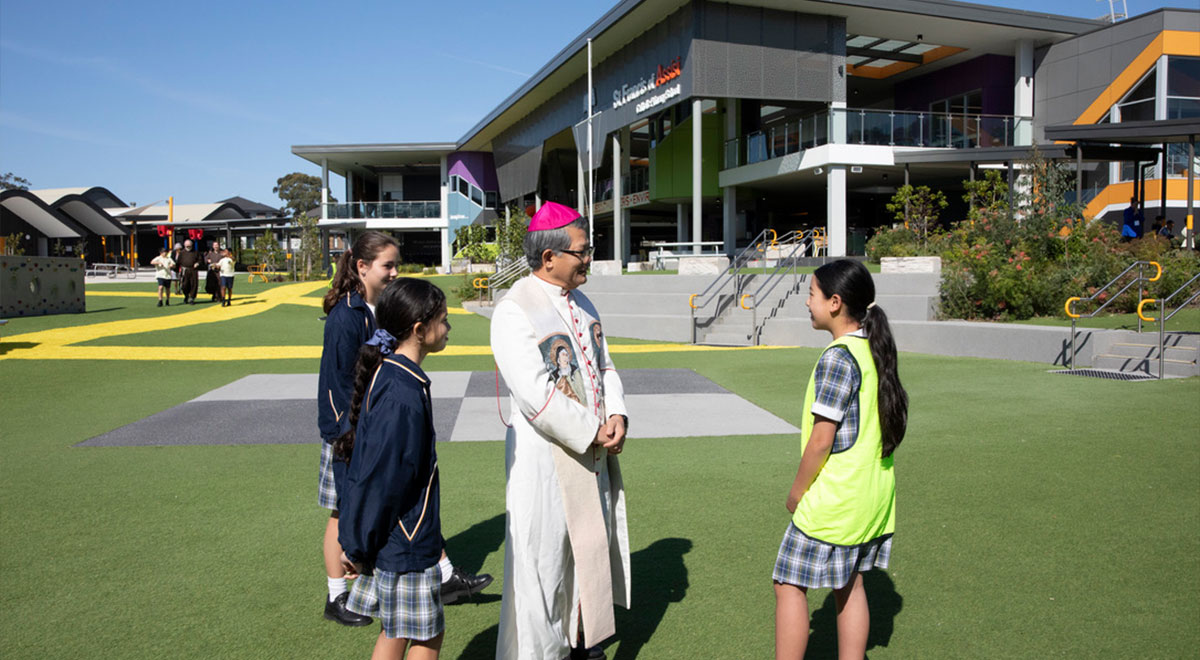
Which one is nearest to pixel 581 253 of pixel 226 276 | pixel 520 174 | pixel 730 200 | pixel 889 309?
pixel 889 309

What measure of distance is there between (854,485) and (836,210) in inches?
875

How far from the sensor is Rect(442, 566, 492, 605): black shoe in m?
4.01

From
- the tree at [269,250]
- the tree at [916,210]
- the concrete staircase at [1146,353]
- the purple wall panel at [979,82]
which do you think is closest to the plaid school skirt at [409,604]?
the concrete staircase at [1146,353]

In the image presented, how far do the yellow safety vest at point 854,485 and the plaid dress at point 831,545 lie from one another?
3 cm

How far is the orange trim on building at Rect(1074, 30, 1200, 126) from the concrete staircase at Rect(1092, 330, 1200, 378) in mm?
Result: 14639

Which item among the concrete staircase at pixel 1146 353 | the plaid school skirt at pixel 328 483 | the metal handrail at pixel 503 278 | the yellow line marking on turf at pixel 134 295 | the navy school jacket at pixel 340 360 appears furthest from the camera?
the yellow line marking on turf at pixel 134 295

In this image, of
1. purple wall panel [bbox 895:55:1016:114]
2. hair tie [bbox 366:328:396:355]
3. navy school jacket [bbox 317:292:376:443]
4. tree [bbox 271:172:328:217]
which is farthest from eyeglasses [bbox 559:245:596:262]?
tree [bbox 271:172:328:217]

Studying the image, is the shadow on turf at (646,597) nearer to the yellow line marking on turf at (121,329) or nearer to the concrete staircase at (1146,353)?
the concrete staircase at (1146,353)

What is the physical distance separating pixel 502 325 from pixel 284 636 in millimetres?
1777

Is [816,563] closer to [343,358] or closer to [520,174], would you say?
[343,358]

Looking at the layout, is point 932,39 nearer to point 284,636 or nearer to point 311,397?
point 311,397

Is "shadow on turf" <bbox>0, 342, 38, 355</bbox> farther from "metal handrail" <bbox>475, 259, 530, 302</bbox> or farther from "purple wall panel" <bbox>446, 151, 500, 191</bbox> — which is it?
"purple wall panel" <bbox>446, 151, 500, 191</bbox>

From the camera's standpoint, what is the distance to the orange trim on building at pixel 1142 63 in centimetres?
2378

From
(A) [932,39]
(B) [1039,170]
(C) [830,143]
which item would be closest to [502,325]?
(B) [1039,170]
